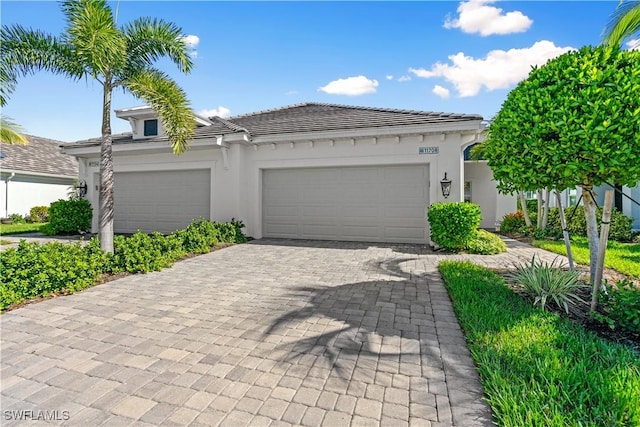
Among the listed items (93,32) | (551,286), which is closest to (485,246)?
(551,286)

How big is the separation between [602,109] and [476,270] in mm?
3484

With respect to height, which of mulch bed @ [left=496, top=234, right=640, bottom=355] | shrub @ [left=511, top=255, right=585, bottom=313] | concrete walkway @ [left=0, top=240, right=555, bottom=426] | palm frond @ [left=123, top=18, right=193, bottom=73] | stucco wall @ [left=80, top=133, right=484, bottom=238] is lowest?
concrete walkway @ [left=0, top=240, right=555, bottom=426]

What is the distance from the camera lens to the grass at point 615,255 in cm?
622

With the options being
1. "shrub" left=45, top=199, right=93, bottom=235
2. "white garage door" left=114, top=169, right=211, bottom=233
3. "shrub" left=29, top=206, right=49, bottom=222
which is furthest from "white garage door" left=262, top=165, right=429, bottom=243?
"shrub" left=29, top=206, right=49, bottom=222

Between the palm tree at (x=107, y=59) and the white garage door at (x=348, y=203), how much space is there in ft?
13.9

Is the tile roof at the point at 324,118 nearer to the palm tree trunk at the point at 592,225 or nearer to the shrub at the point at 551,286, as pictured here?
the palm tree trunk at the point at 592,225

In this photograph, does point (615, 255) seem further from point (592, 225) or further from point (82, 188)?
point (82, 188)

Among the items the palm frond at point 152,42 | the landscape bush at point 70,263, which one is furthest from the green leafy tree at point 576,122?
the palm frond at point 152,42

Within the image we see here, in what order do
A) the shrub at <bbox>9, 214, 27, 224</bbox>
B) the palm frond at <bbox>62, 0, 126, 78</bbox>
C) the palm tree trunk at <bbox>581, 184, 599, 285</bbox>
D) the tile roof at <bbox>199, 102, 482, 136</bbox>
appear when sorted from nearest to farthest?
the palm tree trunk at <bbox>581, 184, 599, 285</bbox>, the palm frond at <bbox>62, 0, 126, 78</bbox>, the tile roof at <bbox>199, 102, 482, 136</bbox>, the shrub at <bbox>9, 214, 27, 224</bbox>

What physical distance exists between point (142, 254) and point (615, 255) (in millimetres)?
11208

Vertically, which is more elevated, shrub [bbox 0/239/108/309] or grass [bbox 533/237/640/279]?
shrub [bbox 0/239/108/309]

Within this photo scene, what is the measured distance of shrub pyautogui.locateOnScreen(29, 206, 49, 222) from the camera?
18.3 meters

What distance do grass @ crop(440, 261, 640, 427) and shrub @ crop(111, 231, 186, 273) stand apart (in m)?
5.81

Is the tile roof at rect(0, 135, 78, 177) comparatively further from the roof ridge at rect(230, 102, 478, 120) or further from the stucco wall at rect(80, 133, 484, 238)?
the roof ridge at rect(230, 102, 478, 120)
